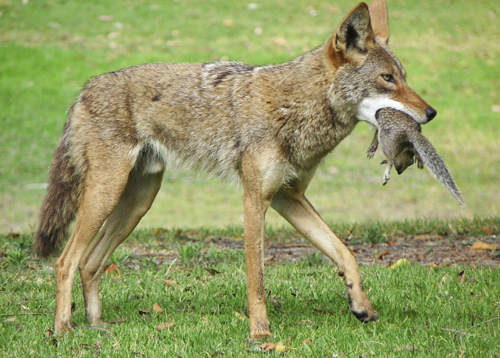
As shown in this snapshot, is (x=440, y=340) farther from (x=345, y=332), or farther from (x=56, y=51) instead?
(x=56, y=51)

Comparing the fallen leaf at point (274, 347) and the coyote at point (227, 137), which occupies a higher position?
the coyote at point (227, 137)

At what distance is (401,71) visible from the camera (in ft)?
16.0

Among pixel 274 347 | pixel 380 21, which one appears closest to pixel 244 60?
pixel 380 21

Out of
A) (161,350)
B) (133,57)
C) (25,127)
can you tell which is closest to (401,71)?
(161,350)

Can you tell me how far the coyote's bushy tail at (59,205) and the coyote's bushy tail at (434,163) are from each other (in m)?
2.62

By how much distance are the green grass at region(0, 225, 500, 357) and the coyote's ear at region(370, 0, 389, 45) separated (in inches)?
79.4

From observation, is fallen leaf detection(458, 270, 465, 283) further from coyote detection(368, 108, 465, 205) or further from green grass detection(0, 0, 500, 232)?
green grass detection(0, 0, 500, 232)

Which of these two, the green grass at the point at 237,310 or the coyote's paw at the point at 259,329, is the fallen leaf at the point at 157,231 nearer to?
the green grass at the point at 237,310

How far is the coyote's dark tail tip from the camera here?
5.43 m

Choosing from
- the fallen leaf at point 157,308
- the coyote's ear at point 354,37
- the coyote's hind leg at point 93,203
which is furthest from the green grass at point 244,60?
the coyote's ear at point 354,37

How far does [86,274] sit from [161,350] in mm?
1188

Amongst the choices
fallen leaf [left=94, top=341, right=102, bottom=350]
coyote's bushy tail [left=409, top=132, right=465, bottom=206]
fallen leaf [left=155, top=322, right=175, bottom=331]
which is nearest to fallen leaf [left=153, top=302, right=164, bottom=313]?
fallen leaf [left=155, top=322, right=175, bottom=331]

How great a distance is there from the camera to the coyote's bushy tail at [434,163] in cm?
439

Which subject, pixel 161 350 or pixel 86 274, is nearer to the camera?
pixel 161 350
